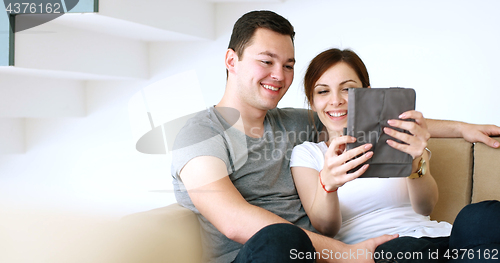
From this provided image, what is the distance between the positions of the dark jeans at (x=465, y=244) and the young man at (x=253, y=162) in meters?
0.07

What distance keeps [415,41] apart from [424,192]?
1301mm

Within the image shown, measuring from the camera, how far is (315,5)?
2.51 metres

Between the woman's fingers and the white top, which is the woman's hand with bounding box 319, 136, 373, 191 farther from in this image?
the white top

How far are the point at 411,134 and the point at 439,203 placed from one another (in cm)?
58

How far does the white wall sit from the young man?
32.3 inches

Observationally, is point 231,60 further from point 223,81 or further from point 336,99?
point 223,81

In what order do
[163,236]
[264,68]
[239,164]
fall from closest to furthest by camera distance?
[163,236]
[239,164]
[264,68]

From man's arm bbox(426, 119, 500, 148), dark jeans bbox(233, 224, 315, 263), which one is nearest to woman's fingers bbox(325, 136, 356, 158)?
dark jeans bbox(233, 224, 315, 263)

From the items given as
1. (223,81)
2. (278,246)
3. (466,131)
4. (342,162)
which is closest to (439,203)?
(466,131)

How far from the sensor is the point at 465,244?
1.01 metres

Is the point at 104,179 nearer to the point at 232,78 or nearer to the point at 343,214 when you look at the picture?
the point at 232,78

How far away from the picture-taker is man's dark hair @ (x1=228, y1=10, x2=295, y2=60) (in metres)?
1.39

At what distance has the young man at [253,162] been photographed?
107cm

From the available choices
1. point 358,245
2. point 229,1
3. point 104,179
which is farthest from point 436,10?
point 104,179
